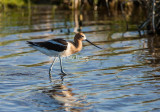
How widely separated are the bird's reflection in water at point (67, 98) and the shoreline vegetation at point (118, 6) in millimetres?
6871

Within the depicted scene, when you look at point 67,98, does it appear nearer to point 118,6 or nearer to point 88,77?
point 88,77

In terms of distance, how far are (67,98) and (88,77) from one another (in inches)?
73.2

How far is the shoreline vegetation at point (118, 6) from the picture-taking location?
1509 centimetres

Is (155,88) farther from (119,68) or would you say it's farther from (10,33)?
(10,33)

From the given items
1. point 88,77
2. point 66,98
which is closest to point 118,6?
point 88,77

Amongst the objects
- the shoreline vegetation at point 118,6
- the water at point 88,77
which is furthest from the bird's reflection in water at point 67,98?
the shoreline vegetation at point 118,6

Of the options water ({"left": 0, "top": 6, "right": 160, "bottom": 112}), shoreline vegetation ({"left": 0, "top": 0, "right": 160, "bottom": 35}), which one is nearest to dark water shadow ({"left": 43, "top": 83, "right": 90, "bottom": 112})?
water ({"left": 0, "top": 6, "right": 160, "bottom": 112})

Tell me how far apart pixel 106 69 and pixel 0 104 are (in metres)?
3.92

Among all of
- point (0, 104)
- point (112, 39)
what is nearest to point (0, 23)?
point (112, 39)

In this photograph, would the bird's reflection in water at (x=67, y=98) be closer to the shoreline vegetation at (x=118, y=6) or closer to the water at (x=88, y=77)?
the water at (x=88, y=77)

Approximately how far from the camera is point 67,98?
Answer: 7578mm

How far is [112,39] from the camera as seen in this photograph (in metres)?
15.5

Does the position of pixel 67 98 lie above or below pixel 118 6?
below

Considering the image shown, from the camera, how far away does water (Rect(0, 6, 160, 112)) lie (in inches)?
279
